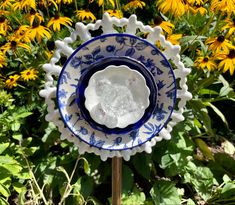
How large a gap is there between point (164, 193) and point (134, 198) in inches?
5.3

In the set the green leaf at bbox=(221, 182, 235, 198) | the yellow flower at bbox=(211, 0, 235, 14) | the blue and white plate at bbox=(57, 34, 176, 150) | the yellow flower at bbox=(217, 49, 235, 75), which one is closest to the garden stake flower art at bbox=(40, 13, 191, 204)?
the blue and white plate at bbox=(57, 34, 176, 150)

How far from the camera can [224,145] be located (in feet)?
8.32

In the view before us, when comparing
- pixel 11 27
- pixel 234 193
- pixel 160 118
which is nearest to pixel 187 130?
pixel 234 193

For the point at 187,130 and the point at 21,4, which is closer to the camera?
the point at 21,4

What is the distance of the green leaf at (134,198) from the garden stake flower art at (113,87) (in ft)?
2.15

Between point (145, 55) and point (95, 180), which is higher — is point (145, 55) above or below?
above

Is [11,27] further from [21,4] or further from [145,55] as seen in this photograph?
[145,55]

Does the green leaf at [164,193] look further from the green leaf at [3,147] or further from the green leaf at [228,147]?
the green leaf at [3,147]

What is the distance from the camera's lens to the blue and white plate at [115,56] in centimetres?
132

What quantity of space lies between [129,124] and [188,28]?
0.91 m

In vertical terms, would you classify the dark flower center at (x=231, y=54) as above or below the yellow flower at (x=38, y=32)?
below

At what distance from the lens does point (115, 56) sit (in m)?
1.33

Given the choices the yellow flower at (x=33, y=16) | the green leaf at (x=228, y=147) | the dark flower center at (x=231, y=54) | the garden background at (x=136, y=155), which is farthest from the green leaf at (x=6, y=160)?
the green leaf at (x=228, y=147)

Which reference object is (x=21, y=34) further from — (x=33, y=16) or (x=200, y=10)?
(x=200, y=10)
